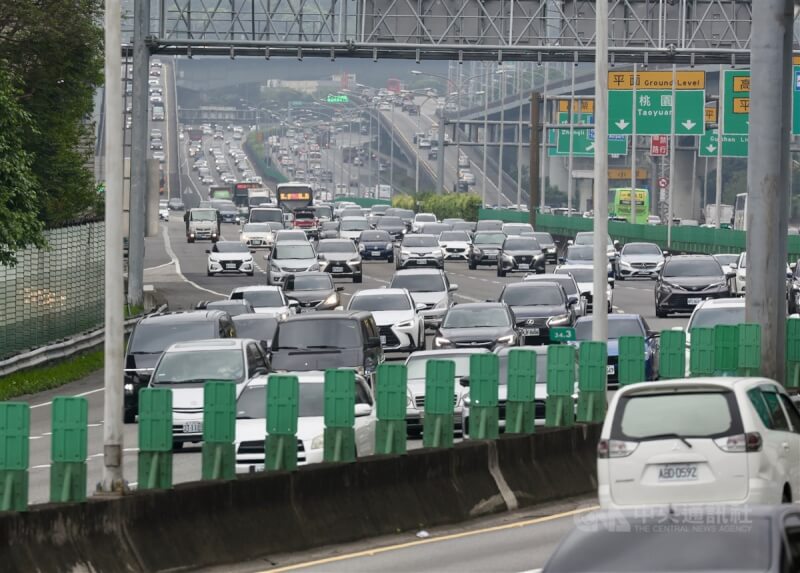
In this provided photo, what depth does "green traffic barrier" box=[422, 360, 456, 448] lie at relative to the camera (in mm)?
20844

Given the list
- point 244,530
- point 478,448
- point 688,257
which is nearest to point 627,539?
point 244,530

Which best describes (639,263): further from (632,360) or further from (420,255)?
(632,360)

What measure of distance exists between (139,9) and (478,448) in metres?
36.1

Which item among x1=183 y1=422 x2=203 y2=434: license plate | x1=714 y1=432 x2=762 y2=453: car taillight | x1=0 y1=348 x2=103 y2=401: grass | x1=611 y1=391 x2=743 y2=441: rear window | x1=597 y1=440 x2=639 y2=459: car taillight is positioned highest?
x1=611 y1=391 x2=743 y2=441: rear window

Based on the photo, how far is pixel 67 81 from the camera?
51250mm

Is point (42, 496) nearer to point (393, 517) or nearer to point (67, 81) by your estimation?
point (393, 517)

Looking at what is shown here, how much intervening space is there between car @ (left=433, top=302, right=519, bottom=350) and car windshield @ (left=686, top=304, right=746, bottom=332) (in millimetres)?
3574

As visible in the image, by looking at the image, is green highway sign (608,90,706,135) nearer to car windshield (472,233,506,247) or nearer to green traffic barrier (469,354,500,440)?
car windshield (472,233,506,247)

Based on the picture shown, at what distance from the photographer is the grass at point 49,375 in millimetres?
37750

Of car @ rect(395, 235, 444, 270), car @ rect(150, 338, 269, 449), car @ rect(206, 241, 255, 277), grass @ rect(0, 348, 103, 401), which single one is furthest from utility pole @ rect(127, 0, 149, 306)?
car @ rect(150, 338, 269, 449)

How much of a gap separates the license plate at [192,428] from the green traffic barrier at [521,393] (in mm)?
5783

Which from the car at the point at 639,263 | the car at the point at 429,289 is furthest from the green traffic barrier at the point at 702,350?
the car at the point at 639,263

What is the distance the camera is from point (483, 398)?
21859mm
